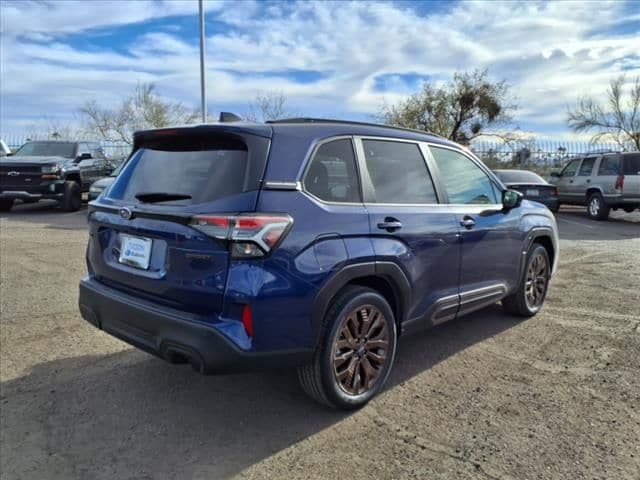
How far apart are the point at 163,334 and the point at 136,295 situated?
15.5 inches

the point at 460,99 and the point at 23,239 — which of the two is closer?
the point at 23,239

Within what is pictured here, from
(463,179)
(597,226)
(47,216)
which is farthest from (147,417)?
(597,226)

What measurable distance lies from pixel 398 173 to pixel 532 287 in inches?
95.0

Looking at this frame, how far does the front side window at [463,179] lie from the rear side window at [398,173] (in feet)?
0.80

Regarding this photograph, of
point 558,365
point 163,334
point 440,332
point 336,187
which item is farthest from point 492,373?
point 163,334

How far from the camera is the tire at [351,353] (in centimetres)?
308

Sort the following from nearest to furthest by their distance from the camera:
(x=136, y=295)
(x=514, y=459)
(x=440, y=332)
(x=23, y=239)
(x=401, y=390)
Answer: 1. (x=514, y=459)
2. (x=136, y=295)
3. (x=401, y=390)
4. (x=440, y=332)
5. (x=23, y=239)

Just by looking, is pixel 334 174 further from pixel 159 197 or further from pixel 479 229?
pixel 479 229

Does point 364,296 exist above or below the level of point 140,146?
below

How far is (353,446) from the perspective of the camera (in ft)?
9.68

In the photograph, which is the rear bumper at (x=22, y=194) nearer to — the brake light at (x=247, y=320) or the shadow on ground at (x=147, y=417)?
the shadow on ground at (x=147, y=417)

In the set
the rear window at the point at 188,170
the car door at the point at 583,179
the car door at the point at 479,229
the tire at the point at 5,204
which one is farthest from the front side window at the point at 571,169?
the tire at the point at 5,204

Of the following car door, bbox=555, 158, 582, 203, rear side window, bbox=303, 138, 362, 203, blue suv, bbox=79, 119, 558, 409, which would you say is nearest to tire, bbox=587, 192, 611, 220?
car door, bbox=555, 158, 582, 203

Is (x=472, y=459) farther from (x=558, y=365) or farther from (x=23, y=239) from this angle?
(x=23, y=239)
